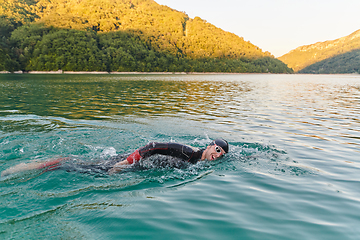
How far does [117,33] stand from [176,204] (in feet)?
643

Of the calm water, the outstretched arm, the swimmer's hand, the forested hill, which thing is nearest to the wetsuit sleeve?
the swimmer's hand

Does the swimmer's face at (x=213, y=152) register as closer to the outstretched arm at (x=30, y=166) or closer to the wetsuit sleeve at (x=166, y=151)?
the wetsuit sleeve at (x=166, y=151)

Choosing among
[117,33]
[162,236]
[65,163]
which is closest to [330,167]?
[162,236]

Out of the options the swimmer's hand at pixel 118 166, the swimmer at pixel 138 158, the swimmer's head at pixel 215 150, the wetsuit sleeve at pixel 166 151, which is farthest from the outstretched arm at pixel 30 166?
the swimmer's head at pixel 215 150

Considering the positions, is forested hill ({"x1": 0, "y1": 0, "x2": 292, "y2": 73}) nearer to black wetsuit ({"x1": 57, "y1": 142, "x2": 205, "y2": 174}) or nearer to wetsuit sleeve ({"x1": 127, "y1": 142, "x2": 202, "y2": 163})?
black wetsuit ({"x1": 57, "y1": 142, "x2": 205, "y2": 174})

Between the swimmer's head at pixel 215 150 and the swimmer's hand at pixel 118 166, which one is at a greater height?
the swimmer's head at pixel 215 150

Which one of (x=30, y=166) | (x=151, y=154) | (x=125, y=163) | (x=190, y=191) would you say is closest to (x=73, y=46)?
(x=30, y=166)

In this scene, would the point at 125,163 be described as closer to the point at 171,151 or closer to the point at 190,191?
the point at 171,151

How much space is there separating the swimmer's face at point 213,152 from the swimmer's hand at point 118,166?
2.26m

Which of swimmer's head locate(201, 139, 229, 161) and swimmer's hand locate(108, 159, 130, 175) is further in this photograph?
swimmer's head locate(201, 139, 229, 161)

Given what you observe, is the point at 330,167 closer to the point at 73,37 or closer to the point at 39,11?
the point at 73,37

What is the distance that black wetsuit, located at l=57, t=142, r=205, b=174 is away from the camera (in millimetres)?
6277

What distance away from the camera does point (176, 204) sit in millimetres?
5004

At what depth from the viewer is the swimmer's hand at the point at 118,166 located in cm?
640
